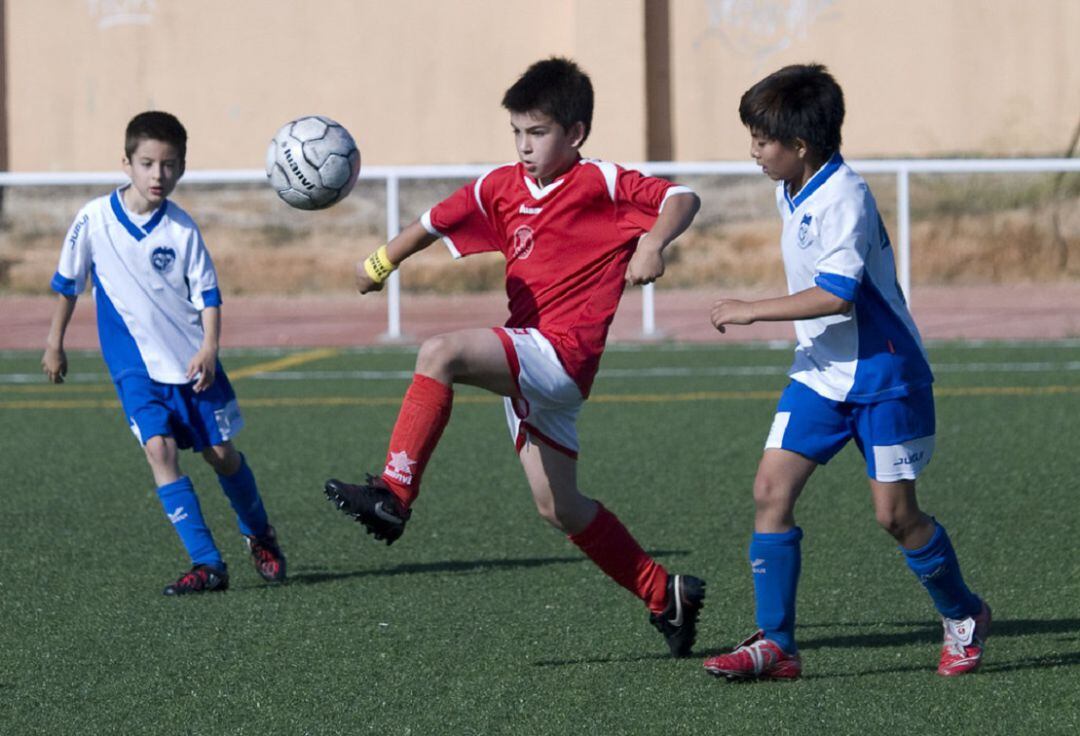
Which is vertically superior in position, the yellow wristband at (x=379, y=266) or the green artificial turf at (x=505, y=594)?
the yellow wristband at (x=379, y=266)

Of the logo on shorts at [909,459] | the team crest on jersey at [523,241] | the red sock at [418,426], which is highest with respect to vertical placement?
the team crest on jersey at [523,241]

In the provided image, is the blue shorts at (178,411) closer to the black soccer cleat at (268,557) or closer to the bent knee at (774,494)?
the black soccer cleat at (268,557)

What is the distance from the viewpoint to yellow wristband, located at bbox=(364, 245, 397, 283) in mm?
4859

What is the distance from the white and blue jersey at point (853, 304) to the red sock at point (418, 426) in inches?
35.7

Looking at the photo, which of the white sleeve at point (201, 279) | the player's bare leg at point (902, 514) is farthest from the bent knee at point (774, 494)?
the white sleeve at point (201, 279)

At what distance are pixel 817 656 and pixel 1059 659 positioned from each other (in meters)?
0.63

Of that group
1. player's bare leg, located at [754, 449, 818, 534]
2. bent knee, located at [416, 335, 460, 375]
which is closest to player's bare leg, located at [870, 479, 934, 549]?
player's bare leg, located at [754, 449, 818, 534]

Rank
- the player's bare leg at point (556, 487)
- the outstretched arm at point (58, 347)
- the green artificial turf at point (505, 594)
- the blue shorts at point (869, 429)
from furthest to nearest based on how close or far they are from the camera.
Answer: the outstretched arm at point (58, 347) → the player's bare leg at point (556, 487) → the blue shorts at point (869, 429) → the green artificial turf at point (505, 594)

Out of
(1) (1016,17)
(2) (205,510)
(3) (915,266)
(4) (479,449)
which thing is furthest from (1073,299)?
(2) (205,510)

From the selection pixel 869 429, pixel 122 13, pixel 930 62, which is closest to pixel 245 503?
pixel 869 429

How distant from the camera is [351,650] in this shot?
4.86 meters

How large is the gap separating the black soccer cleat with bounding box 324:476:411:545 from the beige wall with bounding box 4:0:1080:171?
1689 centimetres

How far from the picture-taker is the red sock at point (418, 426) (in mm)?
4352

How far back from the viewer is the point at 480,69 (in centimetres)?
2158
